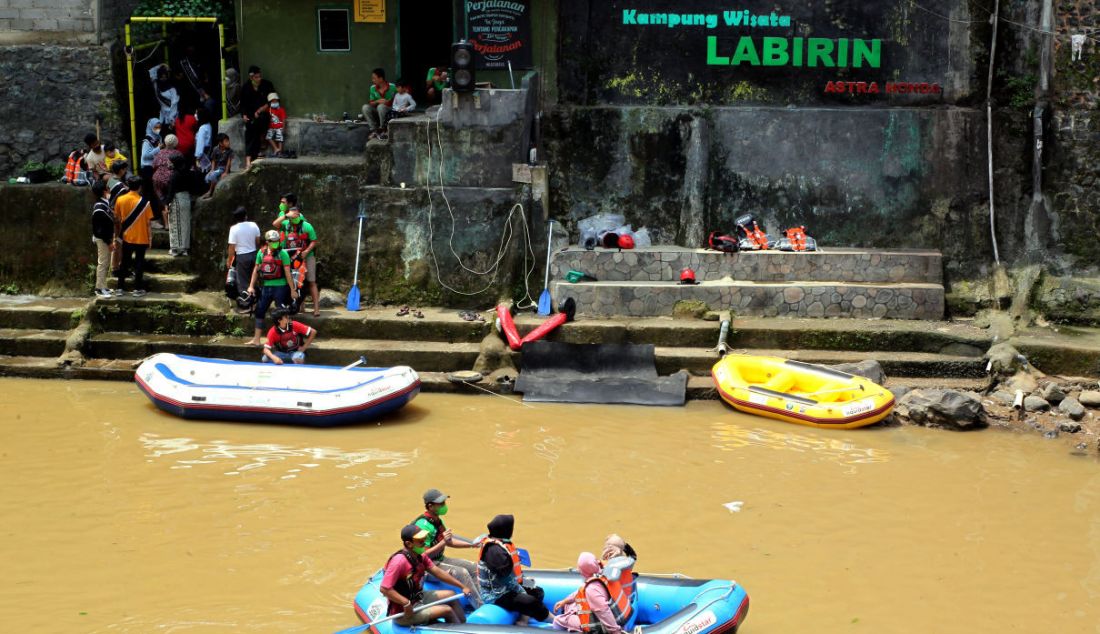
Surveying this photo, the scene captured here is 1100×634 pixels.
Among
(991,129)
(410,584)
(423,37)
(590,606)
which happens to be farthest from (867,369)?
(423,37)

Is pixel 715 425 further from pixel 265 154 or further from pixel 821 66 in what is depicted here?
pixel 265 154

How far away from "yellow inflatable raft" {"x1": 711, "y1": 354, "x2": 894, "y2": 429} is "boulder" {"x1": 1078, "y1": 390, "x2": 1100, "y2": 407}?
2.25 metres

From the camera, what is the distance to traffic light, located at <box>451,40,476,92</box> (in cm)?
1573

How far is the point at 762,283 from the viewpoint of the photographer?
52.6ft

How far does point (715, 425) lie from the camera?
1373 cm

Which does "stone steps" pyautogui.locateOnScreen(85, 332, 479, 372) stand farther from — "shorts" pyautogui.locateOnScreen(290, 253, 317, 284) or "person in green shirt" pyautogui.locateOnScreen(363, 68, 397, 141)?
"person in green shirt" pyautogui.locateOnScreen(363, 68, 397, 141)

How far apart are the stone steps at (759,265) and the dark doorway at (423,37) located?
14.4 feet

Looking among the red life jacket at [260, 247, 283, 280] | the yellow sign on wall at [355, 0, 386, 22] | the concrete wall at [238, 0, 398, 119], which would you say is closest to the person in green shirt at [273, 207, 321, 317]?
the red life jacket at [260, 247, 283, 280]

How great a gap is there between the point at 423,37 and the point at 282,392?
24.2ft

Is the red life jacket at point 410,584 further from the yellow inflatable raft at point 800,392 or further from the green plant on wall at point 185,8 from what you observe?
the green plant on wall at point 185,8

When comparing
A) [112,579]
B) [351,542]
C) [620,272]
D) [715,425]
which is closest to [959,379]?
[715,425]

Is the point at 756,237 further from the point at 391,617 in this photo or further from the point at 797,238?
the point at 391,617

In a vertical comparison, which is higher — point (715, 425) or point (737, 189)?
point (737, 189)

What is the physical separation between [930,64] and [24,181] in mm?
12757
